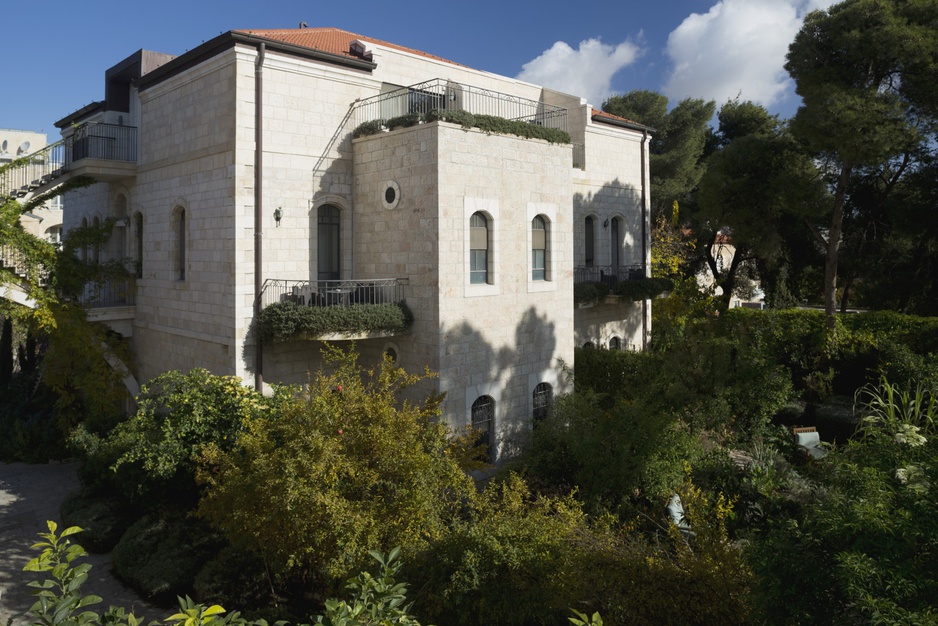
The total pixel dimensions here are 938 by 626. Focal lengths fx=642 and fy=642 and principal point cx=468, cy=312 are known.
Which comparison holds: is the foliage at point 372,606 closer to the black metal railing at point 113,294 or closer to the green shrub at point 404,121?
the green shrub at point 404,121

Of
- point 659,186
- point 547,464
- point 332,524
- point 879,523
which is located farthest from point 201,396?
point 659,186

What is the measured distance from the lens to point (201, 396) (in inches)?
505

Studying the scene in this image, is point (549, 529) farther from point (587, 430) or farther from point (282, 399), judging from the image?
point (282, 399)

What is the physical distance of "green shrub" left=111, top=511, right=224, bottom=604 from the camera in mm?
11016

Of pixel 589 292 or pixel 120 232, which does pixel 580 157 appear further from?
pixel 120 232

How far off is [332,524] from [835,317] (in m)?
19.7

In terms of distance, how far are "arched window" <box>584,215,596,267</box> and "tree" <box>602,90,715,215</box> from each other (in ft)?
31.1

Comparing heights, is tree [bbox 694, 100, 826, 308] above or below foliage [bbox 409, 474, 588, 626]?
above

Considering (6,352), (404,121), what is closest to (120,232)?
(6,352)

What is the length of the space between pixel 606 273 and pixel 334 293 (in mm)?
11314

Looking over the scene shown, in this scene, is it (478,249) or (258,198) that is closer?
(258,198)

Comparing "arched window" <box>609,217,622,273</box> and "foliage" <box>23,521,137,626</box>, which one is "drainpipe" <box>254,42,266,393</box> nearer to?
"foliage" <box>23,521,137,626</box>

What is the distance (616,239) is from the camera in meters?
24.0

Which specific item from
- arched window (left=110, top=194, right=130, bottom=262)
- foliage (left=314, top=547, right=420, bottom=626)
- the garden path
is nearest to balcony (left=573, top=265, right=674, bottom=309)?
arched window (left=110, top=194, right=130, bottom=262)
